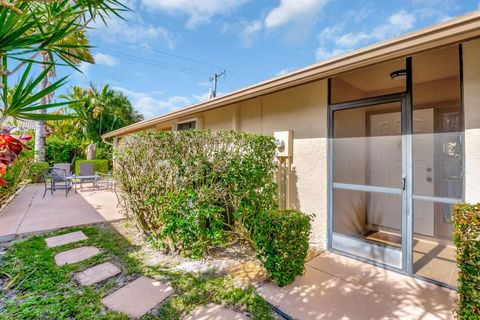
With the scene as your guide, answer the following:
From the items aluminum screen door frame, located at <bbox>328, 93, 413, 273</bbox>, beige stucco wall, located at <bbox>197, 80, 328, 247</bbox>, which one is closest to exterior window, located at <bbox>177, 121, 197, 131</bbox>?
beige stucco wall, located at <bbox>197, 80, 328, 247</bbox>

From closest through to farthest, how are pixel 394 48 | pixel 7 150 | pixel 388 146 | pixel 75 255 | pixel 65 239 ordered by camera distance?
pixel 7 150 → pixel 394 48 → pixel 388 146 → pixel 75 255 → pixel 65 239

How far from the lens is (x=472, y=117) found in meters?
2.87

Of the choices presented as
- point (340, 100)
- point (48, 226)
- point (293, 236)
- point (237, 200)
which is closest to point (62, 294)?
point (237, 200)

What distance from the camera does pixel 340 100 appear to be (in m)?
4.18

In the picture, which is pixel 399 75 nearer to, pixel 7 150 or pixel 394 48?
pixel 394 48

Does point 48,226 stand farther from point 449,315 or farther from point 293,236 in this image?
point 449,315

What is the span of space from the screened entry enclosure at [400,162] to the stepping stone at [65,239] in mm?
4907

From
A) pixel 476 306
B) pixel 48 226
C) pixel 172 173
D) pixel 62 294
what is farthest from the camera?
pixel 48 226

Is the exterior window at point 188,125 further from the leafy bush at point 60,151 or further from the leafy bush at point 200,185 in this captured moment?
the leafy bush at point 60,151

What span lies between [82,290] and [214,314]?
181 centimetres

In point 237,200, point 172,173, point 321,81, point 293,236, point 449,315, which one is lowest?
point 449,315

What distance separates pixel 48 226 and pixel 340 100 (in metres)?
6.85

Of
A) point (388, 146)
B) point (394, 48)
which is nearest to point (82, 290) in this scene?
point (394, 48)

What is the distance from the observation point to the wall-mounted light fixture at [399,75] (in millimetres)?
3532
